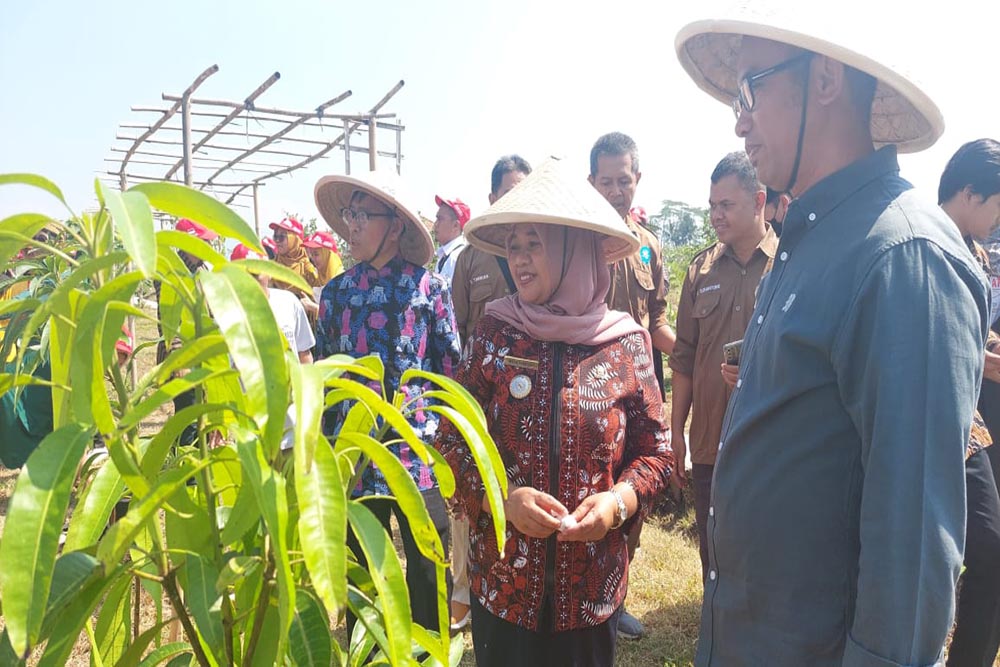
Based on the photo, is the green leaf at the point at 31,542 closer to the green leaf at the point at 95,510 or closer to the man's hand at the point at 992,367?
the green leaf at the point at 95,510

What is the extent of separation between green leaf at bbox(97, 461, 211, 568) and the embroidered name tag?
50.0 inches

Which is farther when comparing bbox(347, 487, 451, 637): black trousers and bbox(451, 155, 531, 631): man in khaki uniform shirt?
bbox(451, 155, 531, 631): man in khaki uniform shirt

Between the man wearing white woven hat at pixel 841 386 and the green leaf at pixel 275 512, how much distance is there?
0.83m

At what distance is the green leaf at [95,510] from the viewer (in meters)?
0.79

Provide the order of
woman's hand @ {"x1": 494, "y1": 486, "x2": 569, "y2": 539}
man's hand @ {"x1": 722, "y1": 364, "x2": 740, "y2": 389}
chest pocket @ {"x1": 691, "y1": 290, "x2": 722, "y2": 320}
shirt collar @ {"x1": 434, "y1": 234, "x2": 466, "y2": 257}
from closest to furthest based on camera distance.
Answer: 1. woman's hand @ {"x1": 494, "y1": 486, "x2": 569, "y2": 539}
2. man's hand @ {"x1": 722, "y1": 364, "x2": 740, "y2": 389}
3. chest pocket @ {"x1": 691, "y1": 290, "x2": 722, "y2": 320}
4. shirt collar @ {"x1": 434, "y1": 234, "x2": 466, "y2": 257}

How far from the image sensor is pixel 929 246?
42.1 inches

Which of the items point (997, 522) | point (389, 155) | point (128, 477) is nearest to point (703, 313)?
point (997, 522)

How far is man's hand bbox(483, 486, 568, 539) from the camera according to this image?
1762 millimetres

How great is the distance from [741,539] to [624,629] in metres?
2.16

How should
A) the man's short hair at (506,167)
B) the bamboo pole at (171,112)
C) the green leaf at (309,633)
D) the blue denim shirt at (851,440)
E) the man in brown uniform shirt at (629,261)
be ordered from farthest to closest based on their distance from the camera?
the bamboo pole at (171,112), the man's short hair at (506,167), the man in brown uniform shirt at (629,261), the blue denim shirt at (851,440), the green leaf at (309,633)

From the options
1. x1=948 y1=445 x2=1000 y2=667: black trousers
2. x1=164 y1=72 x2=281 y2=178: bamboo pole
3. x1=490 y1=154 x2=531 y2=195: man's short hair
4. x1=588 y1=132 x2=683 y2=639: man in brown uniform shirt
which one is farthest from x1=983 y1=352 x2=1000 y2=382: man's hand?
x1=164 y1=72 x2=281 y2=178: bamboo pole

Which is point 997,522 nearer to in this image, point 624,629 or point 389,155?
point 624,629

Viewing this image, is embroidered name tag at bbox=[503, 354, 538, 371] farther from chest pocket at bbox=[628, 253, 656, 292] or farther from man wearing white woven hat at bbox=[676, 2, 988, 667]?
chest pocket at bbox=[628, 253, 656, 292]

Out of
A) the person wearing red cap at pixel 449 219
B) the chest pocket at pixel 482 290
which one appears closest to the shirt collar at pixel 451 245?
the person wearing red cap at pixel 449 219
